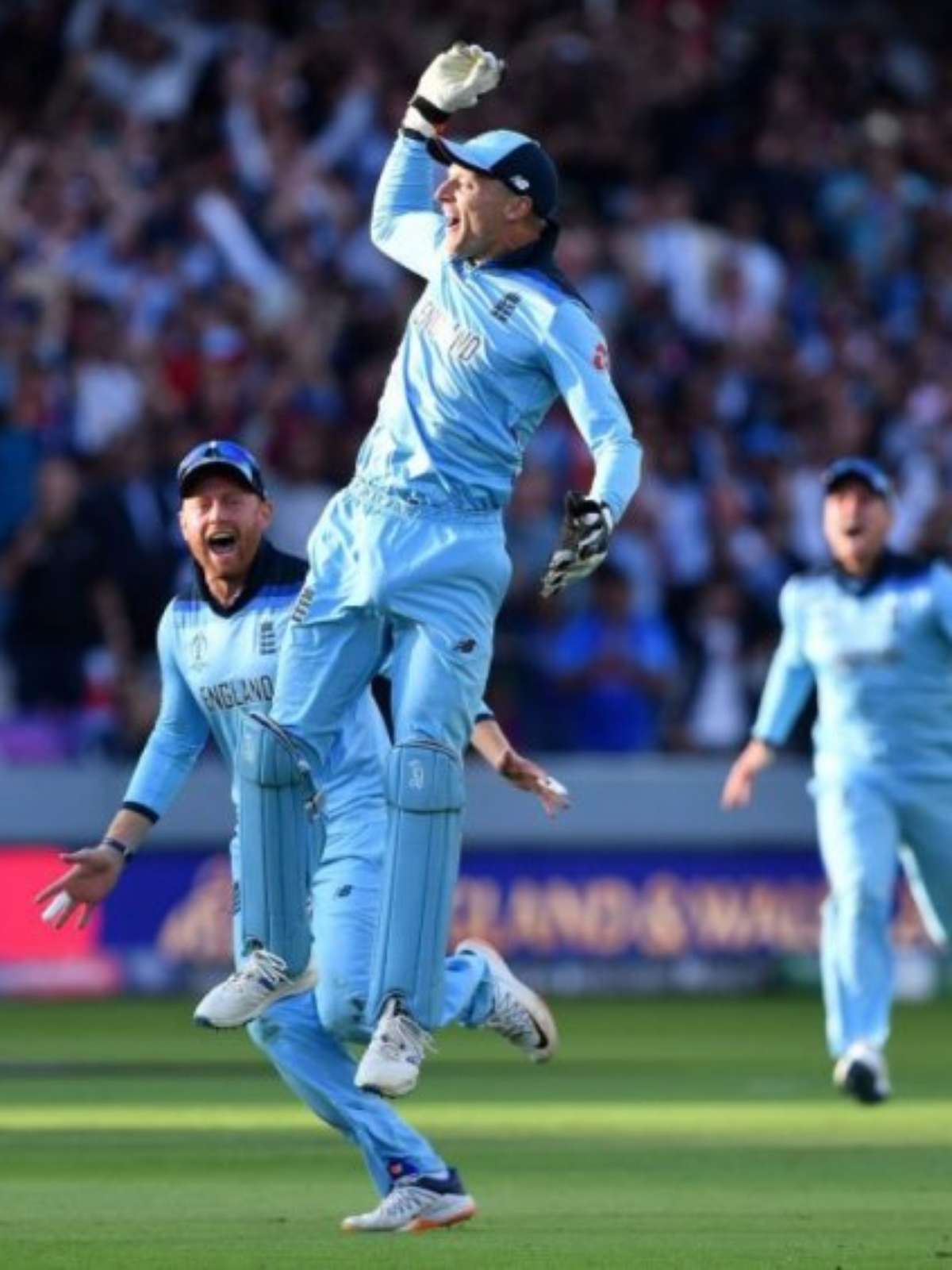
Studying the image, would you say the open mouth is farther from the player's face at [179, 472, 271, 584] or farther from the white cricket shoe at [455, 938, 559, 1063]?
the white cricket shoe at [455, 938, 559, 1063]

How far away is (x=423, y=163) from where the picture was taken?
962 cm

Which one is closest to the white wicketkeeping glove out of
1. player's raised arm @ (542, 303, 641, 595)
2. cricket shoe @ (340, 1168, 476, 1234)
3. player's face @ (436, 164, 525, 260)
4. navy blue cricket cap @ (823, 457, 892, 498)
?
player's face @ (436, 164, 525, 260)

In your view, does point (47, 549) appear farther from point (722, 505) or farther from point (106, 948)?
point (722, 505)

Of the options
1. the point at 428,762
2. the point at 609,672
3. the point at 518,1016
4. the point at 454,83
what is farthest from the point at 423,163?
the point at 609,672

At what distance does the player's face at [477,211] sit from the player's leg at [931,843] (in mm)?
5175

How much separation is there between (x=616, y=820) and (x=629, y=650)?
0.92 meters

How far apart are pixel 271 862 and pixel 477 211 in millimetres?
1714

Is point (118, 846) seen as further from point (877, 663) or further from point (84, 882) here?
point (877, 663)

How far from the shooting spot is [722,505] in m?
20.5

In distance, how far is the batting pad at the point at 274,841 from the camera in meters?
9.00

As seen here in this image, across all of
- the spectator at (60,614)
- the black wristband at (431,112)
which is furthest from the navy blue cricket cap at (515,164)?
the spectator at (60,614)

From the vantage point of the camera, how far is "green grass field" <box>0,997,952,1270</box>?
28.5 ft

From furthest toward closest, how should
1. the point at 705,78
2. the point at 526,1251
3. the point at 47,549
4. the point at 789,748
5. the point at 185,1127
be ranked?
1. the point at 705,78
2. the point at 789,748
3. the point at 47,549
4. the point at 185,1127
5. the point at 526,1251

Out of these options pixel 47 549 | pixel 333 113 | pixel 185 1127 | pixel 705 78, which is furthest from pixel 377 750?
pixel 705 78
